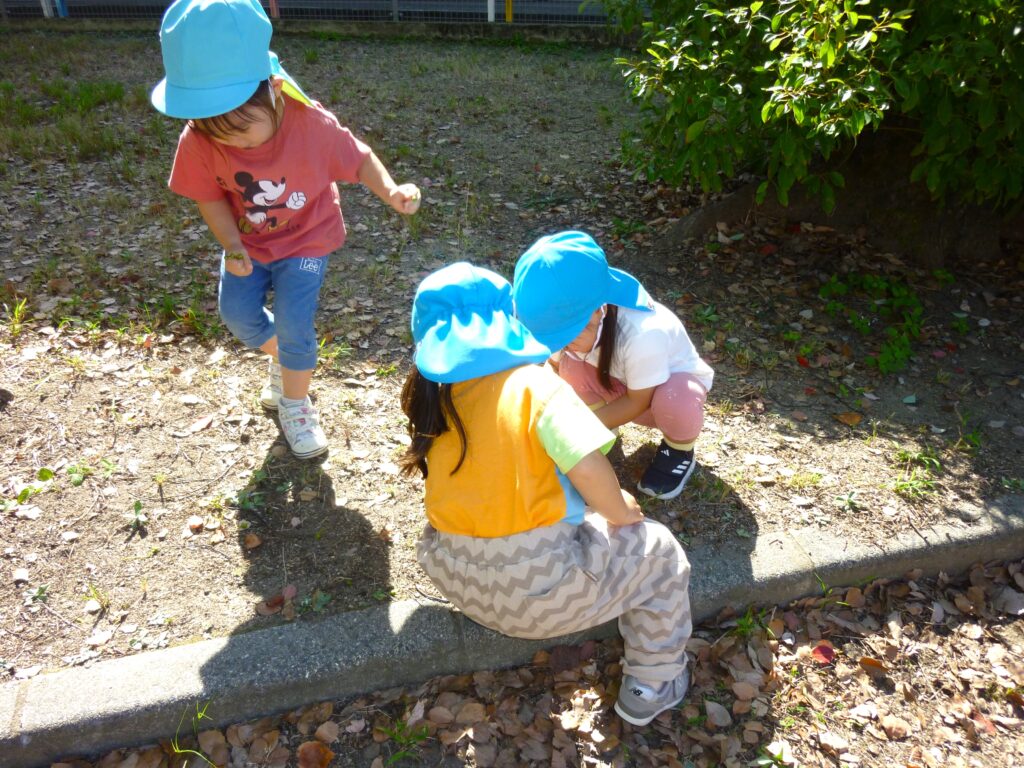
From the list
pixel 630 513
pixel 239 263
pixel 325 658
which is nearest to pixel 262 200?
pixel 239 263

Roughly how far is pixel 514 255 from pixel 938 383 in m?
2.58

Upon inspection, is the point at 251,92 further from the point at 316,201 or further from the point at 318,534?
the point at 318,534

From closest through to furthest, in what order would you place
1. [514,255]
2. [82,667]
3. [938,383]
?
[82,667], [938,383], [514,255]

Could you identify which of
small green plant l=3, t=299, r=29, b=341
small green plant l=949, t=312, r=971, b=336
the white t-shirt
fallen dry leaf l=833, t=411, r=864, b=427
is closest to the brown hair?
the white t-shirt

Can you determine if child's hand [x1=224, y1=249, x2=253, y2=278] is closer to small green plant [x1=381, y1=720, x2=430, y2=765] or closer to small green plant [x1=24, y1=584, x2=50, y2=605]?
small green plant [x1=24, y1=584, x2=50, y2=605]

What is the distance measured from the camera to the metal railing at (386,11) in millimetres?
10859

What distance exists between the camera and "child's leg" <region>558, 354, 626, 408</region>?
3018 mm

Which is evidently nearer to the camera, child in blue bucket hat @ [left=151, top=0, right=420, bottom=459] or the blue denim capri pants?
child in blue bucket hat @ [left=151, top=0, right=420, bottom=459]

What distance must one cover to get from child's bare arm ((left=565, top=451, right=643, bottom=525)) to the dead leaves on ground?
66cm

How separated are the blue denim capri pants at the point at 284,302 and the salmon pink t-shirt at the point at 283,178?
60 mm

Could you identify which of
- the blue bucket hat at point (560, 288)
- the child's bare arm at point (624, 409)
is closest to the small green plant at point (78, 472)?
the blue bucket hat at point (560, 288)

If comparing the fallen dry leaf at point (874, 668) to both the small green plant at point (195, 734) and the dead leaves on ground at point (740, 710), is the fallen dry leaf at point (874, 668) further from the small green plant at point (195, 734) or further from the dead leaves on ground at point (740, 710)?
the small green plant at point (195, 734)

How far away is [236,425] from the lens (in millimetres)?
3418

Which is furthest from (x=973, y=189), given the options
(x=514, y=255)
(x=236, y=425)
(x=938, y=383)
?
(x=236, y=425)
